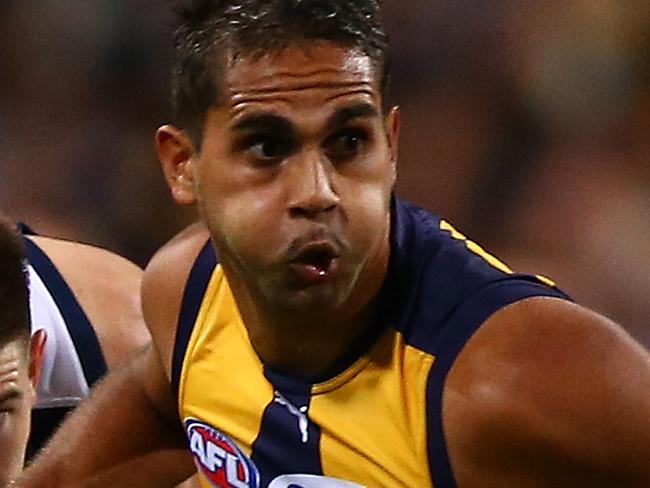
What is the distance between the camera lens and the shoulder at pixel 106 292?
5.50 ft

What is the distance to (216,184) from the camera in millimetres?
1110

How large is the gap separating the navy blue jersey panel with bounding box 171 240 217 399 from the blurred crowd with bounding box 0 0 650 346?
0.33m

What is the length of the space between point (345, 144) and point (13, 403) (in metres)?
0.48

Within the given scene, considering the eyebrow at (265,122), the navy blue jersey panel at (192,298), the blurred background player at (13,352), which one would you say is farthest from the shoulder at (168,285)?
the eyebrow at (265,122)

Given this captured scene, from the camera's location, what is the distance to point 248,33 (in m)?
1.07

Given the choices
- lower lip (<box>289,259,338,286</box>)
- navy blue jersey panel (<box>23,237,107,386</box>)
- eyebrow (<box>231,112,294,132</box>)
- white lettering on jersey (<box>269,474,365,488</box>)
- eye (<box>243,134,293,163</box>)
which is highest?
eyebrow (<box>231,112,294,132</box>)

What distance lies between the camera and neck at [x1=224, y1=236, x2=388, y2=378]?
1137 millimetres

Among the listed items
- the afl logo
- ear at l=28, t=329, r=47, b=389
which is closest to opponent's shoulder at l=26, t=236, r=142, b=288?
ear at l=28, t=329, r=47, b=389

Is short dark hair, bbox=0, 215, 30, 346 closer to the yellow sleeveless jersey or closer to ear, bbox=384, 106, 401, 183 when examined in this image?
the yellow sleeveless jersey

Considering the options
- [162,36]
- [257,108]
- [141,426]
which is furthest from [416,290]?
[162,36]

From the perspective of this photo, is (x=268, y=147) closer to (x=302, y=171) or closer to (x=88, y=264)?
(x=302, y=171)

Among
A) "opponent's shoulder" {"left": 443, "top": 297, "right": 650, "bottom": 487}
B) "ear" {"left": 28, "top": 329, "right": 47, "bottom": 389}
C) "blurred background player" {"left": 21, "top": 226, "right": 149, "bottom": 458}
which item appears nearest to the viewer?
"opponent's shoulder" {"left": 443, "top": 297, "right": 650, "bottom": 487}

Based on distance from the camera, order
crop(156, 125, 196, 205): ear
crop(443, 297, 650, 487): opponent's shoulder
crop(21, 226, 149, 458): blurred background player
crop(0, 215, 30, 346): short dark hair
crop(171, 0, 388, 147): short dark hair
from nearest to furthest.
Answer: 1. crop(443, 297, 650, 487): opponent's shoulder
2. crop(171, 0, 388, 147): short dark hair
3. crop(156, 125, 196, 205): ear
4. crop(0, 215, 30, 346): short dark hair
5. crop(21, 226, 149, 458): blurred background player

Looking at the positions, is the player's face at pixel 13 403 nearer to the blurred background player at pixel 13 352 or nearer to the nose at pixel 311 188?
the blurred background player at pixel 13 352
